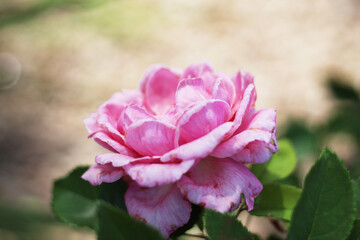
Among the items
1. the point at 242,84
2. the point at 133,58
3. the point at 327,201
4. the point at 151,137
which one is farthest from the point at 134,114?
the point at 133,58

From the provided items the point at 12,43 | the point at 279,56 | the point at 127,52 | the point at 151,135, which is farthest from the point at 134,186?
the point at 12,43

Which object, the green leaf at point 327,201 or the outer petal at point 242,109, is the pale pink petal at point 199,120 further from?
the green leaf at point 327,201

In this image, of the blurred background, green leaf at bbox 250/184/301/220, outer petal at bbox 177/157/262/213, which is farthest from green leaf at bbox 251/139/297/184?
the blurred background

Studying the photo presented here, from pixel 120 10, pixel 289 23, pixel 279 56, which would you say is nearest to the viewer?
pixel 279 56

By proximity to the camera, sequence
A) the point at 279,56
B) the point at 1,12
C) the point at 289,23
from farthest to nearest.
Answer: the point at 289,23
the point at 279,56
the point at 1,12

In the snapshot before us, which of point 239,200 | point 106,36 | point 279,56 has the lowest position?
point 279,56

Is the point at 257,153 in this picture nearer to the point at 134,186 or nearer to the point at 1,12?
the point at 134,186
